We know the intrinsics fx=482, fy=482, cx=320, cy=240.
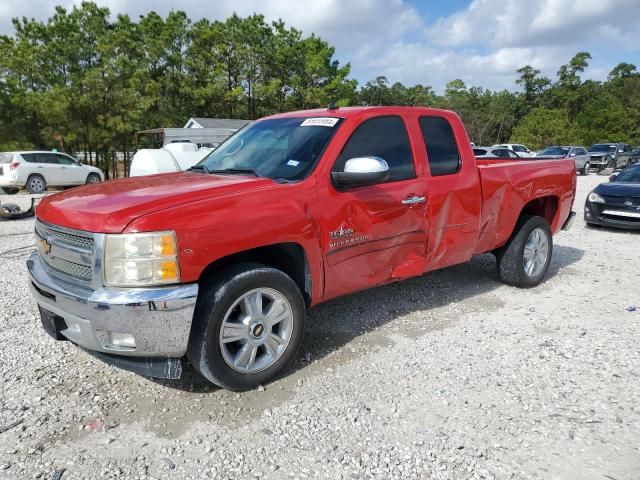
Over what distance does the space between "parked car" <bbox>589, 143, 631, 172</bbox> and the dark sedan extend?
22.1 m

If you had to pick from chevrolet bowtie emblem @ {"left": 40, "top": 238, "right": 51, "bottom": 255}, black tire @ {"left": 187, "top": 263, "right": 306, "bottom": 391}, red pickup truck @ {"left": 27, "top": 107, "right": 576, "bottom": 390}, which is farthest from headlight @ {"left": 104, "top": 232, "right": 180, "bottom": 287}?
chevrolet bowtie emblem @ {"left": 40, "top": 238, "right": 51, "bottom": 255}

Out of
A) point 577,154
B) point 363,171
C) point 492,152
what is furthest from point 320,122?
point 577,154

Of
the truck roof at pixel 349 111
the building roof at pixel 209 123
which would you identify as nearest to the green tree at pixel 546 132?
the building roof at pixel 209 123

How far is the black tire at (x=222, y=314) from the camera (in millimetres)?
2861

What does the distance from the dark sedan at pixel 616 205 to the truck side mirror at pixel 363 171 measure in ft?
24.7

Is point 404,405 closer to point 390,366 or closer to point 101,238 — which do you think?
point 390,366

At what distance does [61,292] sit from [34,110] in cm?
2496

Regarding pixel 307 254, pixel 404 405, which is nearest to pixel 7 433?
pixel 307 254

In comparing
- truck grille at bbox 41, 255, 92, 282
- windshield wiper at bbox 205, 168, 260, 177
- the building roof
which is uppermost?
the building roof

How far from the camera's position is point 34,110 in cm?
2348

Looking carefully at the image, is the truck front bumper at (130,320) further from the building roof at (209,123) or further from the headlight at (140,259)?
the building roof at (209,123)

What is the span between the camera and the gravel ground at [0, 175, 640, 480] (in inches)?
98.2

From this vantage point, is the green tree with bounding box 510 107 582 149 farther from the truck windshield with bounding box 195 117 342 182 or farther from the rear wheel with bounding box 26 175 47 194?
the truck windshield with bounding box 195 117 342 182

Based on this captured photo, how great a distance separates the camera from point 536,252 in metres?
5.49
